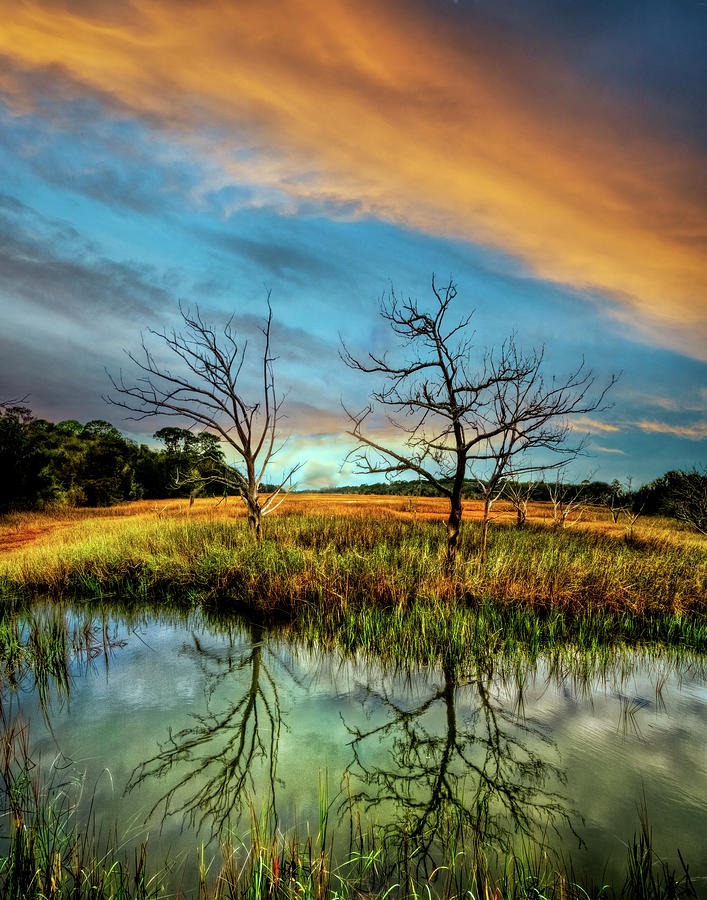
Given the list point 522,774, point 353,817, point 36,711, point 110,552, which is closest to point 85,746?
point 36,711

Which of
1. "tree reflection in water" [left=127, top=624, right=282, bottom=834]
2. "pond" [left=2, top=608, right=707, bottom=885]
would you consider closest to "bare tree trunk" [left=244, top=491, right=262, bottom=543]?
"pond" [left=2, top=608, right=707, bottom=885]

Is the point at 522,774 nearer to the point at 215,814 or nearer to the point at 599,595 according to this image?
the point at 215,814

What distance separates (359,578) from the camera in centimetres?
955

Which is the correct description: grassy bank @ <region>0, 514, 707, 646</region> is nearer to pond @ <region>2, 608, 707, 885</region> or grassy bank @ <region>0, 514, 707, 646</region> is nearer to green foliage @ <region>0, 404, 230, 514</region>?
pond @ <region>2, 608, 707, 885</region>

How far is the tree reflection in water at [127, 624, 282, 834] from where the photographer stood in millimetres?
3520

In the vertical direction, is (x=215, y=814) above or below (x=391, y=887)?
below

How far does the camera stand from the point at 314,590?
9086 mm

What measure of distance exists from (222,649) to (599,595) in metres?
7.31

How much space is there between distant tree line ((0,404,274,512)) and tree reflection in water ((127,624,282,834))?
14587 millimetres

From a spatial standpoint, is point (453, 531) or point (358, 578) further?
point (453, 531)

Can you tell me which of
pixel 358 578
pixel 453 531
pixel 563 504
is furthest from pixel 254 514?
pixel 563 504

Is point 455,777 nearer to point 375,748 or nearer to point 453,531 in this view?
point 375,748

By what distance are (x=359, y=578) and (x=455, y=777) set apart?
18.6 ft

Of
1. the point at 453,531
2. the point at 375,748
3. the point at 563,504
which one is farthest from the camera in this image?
the point at 563,504
